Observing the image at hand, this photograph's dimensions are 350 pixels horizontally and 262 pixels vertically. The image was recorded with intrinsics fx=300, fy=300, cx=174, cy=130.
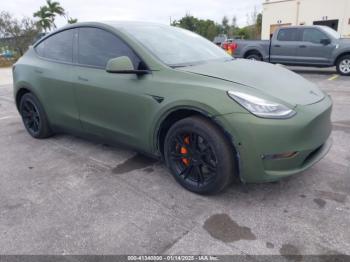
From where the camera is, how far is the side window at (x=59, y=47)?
3.61 metres

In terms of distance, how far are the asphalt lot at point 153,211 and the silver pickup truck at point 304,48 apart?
722cm

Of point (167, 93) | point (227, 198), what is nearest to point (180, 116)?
point (167, 93)

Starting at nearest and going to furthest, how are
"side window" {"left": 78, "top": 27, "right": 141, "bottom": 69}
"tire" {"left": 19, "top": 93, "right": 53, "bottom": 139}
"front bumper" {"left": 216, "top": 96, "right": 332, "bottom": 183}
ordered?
A: "front bumper" {"left": 216, "top": 96, "right": 332, "bottom": 183}
"side window" {"left": 78, "top": 27, "right": 141, "bottom": 69}
"tire" {"left": 19, "top": 93, "right": 53, "bottom": 139}

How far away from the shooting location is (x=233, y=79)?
2545mm

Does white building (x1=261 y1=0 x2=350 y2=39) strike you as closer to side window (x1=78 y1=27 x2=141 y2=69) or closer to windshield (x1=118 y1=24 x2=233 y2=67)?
windshield (x1=118 y1=24 x2=233 y2=67)

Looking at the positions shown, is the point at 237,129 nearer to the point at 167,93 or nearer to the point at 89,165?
the point at 167,93

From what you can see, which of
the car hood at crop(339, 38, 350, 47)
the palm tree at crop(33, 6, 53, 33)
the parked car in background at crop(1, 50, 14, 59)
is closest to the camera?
the car hood at crop(339, 38, 350, 47)

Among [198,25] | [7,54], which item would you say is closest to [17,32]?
[7,54]

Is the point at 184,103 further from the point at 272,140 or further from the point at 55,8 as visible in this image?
the point at 55,8

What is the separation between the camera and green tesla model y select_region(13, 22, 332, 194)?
2.31 m

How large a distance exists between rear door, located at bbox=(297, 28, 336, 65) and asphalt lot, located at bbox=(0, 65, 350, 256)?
286 inches

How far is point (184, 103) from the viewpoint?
99.2 inches

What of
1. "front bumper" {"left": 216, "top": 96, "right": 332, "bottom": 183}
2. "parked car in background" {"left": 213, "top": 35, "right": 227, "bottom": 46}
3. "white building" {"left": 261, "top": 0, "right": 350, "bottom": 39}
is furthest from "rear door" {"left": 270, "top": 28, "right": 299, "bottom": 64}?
"white building" {"left": 261, "top": 0, "right": 350, "bottom": 39}

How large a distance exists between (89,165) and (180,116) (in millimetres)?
1383
